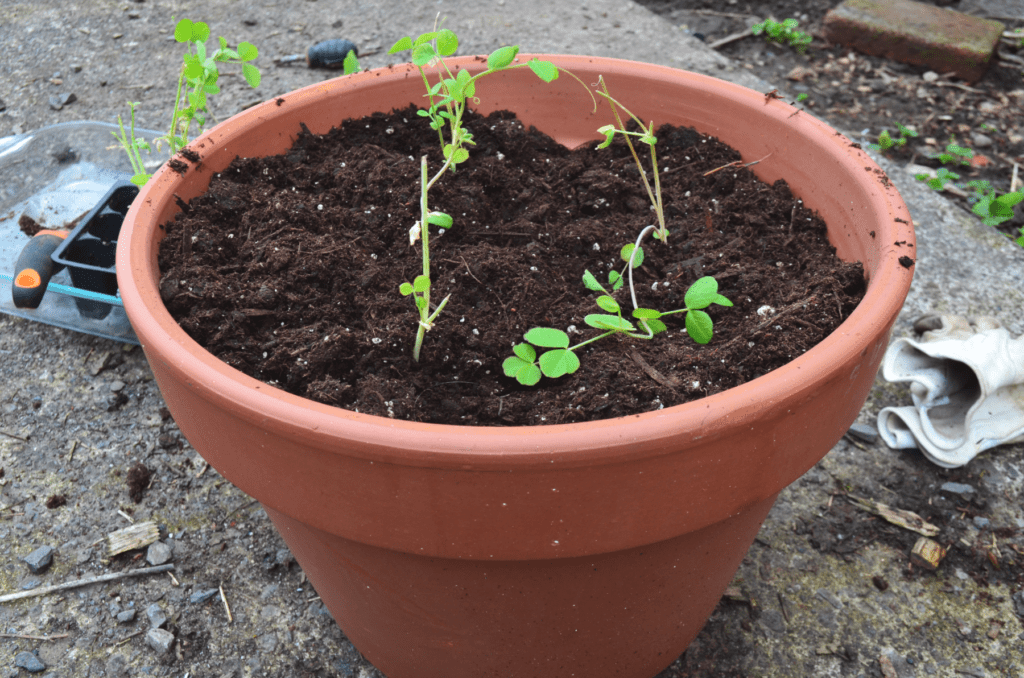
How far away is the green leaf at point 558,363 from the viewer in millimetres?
839

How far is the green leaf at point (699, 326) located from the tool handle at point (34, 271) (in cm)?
155

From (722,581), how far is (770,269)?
0.47 metres

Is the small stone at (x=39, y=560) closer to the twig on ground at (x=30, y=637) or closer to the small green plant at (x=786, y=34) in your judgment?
the twig on ground at (x=30, y=637)

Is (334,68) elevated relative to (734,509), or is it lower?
lower

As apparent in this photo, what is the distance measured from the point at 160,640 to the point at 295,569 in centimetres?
25

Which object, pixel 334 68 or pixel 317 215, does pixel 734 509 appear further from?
pixel 334 68

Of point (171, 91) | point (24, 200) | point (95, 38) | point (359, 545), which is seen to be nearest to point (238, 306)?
point (359, 545)

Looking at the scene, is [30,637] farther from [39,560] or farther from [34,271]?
[34,271]

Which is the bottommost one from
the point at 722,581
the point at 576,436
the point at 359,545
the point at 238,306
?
the point at 722,581

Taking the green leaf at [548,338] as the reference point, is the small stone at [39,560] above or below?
below

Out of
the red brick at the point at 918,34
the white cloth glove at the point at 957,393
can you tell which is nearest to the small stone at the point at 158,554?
the white cloth glove at the point at 957,393

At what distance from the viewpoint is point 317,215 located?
3.69ft

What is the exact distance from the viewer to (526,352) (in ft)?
2.86

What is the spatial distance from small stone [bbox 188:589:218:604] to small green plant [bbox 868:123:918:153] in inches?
102
